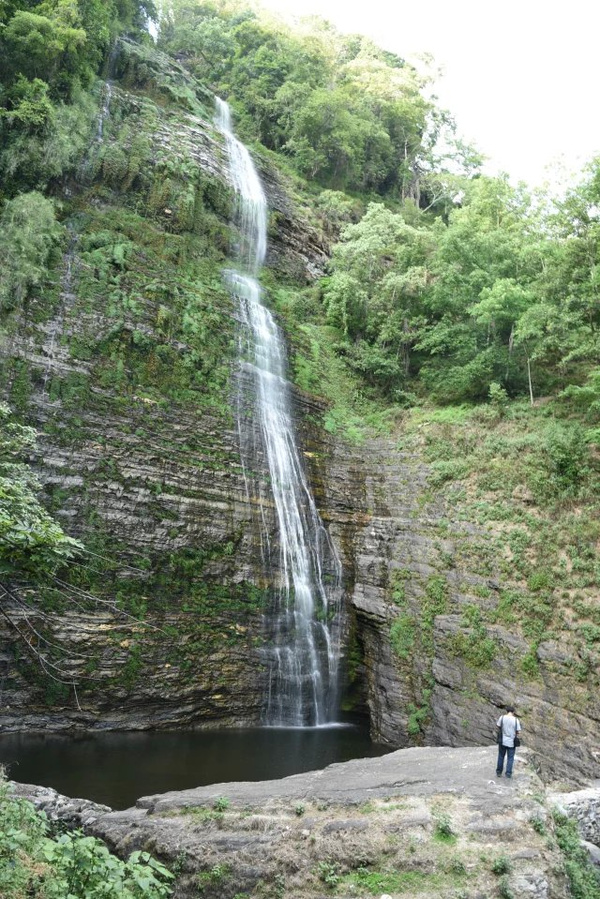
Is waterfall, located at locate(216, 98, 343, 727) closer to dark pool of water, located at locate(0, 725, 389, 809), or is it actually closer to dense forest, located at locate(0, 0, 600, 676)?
dark pool of water, located at locate(0, 725, 389, 809)

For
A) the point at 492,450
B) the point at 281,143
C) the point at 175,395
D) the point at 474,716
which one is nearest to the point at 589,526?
the point at 492,450

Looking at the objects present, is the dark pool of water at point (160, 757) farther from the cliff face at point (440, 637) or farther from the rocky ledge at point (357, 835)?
the rocky ledge at point (357, 835)

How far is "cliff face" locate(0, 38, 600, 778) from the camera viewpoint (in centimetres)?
1153

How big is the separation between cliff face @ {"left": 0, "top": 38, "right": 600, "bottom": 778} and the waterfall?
42 cm

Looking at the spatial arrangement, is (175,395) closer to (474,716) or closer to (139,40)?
(474,716)

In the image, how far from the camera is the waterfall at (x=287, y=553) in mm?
14023

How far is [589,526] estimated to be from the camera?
12.0 metres

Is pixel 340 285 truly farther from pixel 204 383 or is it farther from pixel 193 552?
pixel 193 552

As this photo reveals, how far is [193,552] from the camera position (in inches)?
536

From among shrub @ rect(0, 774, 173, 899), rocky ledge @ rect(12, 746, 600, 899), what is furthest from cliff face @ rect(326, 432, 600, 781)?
shrub @ rect(0, 774, 173, 899)

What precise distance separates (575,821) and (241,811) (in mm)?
4077

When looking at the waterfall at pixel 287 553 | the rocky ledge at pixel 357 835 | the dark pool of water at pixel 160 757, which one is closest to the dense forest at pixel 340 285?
the waterfall at pixel 287 553

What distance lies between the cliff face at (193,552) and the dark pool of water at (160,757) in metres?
0.48

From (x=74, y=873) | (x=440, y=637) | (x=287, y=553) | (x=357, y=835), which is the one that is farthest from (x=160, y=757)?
(x=74, y=873)
